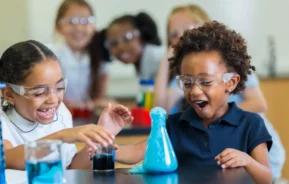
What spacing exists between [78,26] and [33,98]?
1.84 metres

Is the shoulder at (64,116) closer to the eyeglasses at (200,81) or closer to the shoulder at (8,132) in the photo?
the shoulder at (8,132)

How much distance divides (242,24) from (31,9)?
1.44 meters

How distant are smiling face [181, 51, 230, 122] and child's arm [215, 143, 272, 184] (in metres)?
0.18

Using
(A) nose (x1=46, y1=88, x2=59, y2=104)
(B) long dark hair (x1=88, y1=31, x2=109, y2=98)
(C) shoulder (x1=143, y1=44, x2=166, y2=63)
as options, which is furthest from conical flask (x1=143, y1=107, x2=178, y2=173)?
(B) long dark hair (x1=88, y1=31, x2=109, y2=98)

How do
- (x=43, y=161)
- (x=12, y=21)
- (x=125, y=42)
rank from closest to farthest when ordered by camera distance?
(x=43, y=161) < (x=125, y=42) < (x=12, y=21)

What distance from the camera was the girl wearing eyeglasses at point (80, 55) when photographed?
11.6 feet

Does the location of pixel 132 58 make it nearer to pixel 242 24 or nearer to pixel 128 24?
pixel 128 24

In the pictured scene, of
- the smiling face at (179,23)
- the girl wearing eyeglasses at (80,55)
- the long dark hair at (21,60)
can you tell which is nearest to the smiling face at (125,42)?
the girl wearing eyeglasses at (80,55)

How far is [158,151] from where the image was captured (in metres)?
1.47

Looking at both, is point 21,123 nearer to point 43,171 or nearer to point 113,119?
point 113,119

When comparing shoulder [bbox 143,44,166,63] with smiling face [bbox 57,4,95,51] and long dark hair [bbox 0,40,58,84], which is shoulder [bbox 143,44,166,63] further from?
long dark hair [bbox 0,40,58,84]

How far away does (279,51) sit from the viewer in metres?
4.17

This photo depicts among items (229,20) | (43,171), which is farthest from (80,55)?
(43,171)

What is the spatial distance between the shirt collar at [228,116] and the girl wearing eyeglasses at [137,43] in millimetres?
1647
